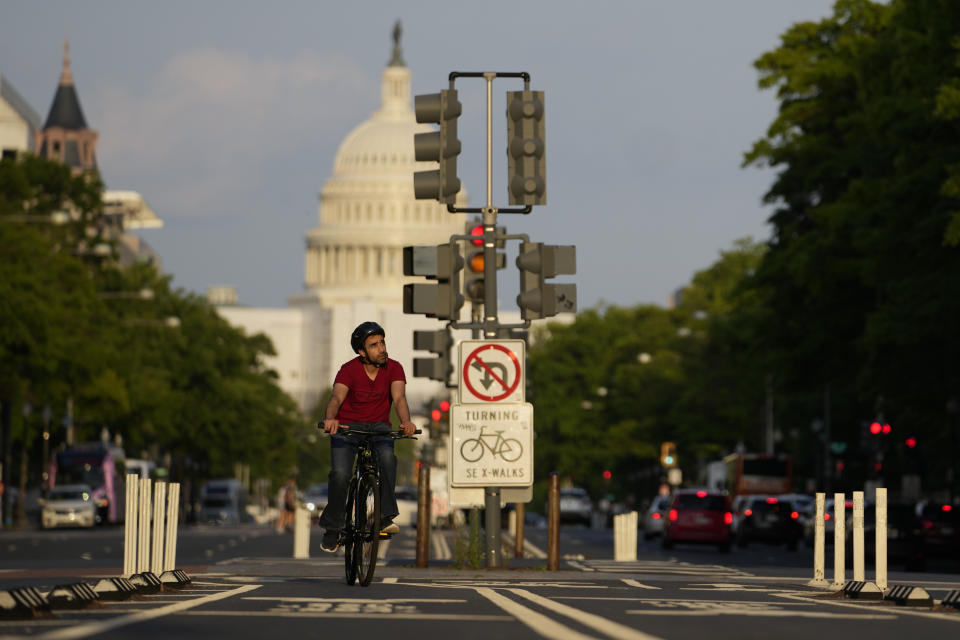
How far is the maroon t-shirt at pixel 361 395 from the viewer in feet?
51.6

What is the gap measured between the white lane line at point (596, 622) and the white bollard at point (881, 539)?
2.38 metres

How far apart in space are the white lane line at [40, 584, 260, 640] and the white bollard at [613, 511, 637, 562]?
20.8m

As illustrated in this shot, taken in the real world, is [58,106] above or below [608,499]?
above

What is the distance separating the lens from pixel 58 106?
154 meters

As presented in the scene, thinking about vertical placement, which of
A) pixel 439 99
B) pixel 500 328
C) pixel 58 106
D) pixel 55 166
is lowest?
pixel 500 328

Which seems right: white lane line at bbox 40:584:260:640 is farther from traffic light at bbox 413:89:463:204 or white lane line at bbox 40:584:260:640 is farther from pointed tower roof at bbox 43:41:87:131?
pointed tower roof at bbox 43:41:87:131

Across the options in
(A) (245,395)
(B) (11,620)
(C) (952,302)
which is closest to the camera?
(B) (11,620)

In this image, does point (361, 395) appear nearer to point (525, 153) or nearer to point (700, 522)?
point (525, 153)

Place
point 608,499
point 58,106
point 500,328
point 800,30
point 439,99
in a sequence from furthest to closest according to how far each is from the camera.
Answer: point 58,106 < point 608,499 < point 800,30 < point 500,328 < point 439,99

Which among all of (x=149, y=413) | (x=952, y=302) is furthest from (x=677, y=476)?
(x=952, y=302)

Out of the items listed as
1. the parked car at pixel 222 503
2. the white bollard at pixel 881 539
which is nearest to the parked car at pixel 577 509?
the parked car at pixel 222 503

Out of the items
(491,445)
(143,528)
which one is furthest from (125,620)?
(491,445)

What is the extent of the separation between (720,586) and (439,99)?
595 centimetres

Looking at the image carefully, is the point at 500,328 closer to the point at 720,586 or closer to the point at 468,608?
the point at 720,586
